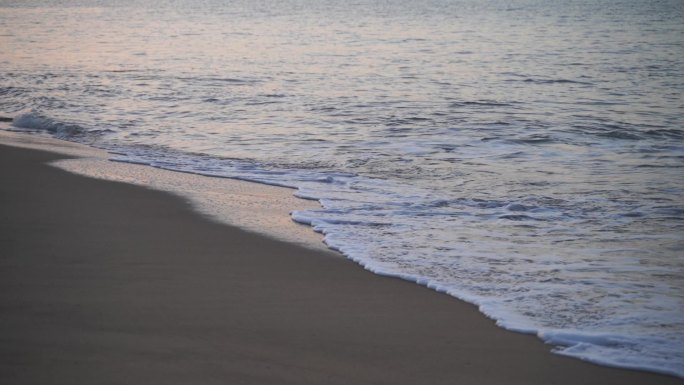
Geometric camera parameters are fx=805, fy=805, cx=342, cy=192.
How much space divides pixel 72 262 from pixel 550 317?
319cm

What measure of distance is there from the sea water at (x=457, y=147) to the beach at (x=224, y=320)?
13.6 inches

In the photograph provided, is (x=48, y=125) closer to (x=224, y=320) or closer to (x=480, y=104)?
(x=480, y=104)

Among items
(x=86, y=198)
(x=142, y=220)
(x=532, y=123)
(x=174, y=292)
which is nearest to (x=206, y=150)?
(x=86, y=198)

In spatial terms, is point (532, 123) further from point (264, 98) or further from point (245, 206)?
point (245, 206)

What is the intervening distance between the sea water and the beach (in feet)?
1.14

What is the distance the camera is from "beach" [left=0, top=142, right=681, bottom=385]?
3945mm

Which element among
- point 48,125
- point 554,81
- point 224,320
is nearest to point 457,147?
point 48,125

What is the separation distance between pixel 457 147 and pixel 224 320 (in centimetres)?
723

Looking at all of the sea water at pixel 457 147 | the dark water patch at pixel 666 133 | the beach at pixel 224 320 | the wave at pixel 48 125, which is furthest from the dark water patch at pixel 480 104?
the beach at pixel 224 320

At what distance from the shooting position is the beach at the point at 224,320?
395cm

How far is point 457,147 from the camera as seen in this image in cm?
1129

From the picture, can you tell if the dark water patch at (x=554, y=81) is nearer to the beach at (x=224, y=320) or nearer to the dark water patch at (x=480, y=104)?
the dark water patch at (x=480, y=104)

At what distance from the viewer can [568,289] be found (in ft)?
17.3

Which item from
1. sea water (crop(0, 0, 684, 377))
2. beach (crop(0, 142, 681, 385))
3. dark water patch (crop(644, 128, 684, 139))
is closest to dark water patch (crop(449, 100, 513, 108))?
sea water (crop(0, 0, 684, 377))
